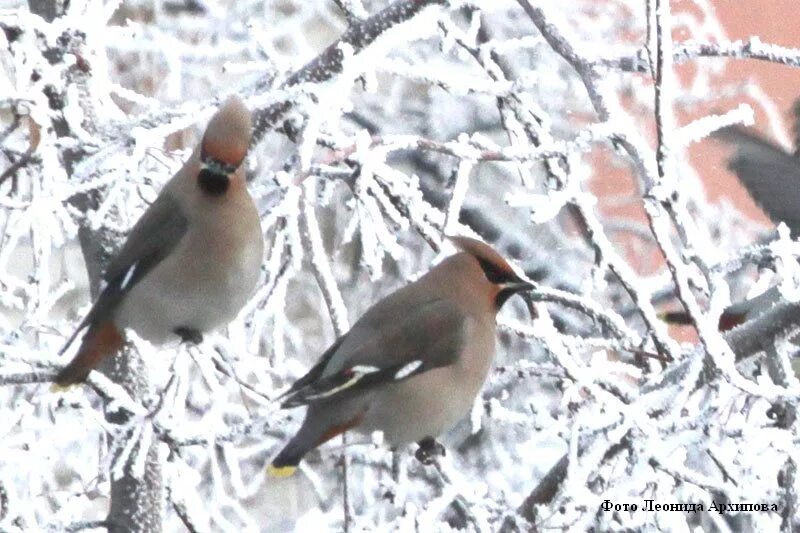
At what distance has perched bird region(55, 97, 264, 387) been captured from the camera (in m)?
2.88

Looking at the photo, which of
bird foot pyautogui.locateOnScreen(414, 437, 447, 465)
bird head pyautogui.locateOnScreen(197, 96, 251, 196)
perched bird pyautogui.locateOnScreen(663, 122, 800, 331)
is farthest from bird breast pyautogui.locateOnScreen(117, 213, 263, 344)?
perched bird pyautogui.locateOnScreen(663, 122, 800, 331)

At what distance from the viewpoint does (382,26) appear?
3.22 m

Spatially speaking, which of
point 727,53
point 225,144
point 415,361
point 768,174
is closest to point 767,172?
point 768,174

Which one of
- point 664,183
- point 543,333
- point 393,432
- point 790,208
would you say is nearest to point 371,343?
point 393,432

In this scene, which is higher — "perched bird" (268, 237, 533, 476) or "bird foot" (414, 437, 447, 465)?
"perched bird" (268, 237, 533, 476)

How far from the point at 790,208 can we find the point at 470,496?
1561mm

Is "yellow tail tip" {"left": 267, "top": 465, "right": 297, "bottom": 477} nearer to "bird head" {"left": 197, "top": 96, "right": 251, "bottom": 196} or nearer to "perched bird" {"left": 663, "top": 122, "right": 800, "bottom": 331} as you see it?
"bird head" {"left": 197, "top": 96, "right": 251, "bottom": 196}

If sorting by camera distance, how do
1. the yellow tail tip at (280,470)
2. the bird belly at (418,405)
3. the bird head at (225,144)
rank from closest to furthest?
1. the bird head at (225,144)
2. the yellow tail tip at (280,470)
3. the bird belly at (418,405)

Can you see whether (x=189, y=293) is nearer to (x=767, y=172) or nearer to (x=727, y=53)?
(x=727, y=53)

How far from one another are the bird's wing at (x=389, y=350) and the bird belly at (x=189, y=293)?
0.72ft

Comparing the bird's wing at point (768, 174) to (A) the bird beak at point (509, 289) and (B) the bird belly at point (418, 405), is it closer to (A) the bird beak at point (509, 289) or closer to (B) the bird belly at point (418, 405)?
(A) the bird beak at point (509, 289)

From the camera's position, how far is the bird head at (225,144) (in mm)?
2543

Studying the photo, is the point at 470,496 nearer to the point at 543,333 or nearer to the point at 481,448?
the point at 543,333

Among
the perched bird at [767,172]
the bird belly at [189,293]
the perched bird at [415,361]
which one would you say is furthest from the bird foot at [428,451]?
the perched bird at [767,172]
